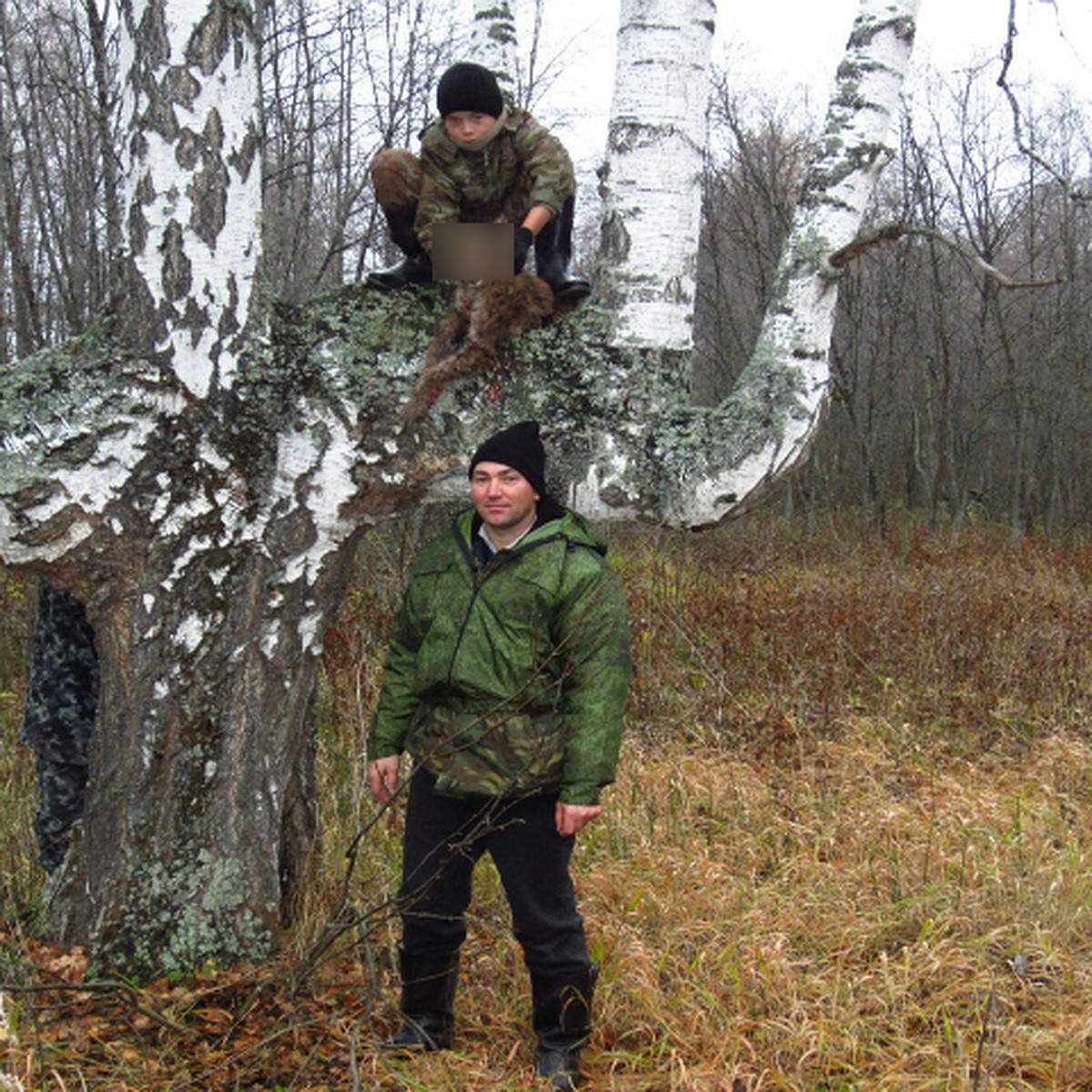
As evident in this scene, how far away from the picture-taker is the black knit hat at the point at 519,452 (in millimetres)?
2783

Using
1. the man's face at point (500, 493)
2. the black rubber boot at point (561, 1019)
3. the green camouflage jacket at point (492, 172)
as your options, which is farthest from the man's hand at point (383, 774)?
the green camouflage jacket at point (492, 172)

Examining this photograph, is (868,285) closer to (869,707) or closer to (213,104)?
(869,707)

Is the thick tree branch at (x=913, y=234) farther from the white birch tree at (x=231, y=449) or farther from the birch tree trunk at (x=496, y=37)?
the birch tree trunk at (x=496, y=37)

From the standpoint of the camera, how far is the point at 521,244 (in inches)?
118

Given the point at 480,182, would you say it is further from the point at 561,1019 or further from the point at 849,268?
the point at 849,268

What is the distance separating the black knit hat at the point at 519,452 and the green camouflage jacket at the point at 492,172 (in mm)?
668

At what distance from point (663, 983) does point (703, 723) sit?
2.92 meters

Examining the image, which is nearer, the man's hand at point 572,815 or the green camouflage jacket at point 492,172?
the man's hand at point 572,815

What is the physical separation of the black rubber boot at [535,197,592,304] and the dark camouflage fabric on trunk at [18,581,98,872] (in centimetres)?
191

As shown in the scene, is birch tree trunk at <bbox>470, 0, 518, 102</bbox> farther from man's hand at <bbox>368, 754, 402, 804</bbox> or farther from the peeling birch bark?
man's hand at <bbox>368, 754, 402, 804</bbox>

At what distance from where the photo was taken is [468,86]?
9.60 ft

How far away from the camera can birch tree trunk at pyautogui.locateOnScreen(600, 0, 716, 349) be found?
3.10 m

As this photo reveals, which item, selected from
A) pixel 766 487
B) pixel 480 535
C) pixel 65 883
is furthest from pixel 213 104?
pixel 65 883

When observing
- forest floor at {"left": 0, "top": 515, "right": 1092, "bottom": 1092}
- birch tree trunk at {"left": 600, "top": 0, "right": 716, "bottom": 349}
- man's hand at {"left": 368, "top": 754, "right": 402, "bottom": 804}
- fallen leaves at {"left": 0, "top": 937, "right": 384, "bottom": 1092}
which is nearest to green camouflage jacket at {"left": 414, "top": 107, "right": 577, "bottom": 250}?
birch tree trunk at {"left": 600, "top": 0, "right": 716, "bottom": 349}
